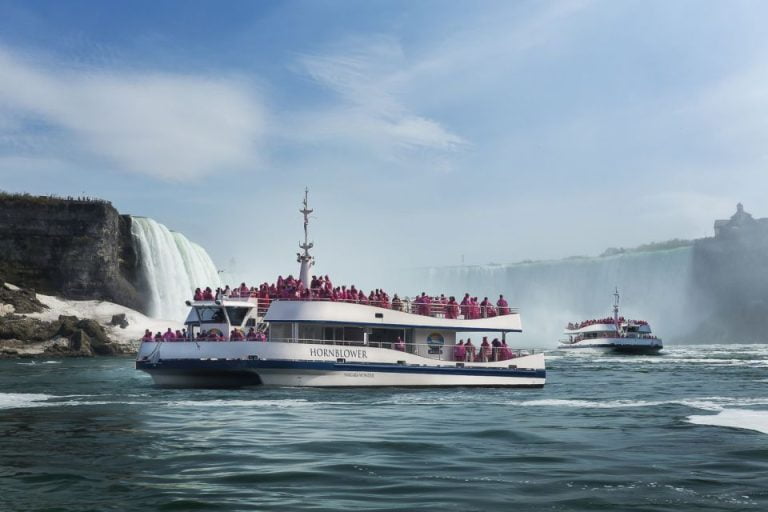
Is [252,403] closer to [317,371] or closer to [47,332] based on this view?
[317,371]

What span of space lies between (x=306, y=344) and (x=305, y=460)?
16064mm

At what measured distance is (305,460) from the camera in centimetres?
1532

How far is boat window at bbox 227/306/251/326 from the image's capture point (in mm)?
33656

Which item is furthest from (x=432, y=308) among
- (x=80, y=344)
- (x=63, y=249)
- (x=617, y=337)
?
(x=617, y=337)

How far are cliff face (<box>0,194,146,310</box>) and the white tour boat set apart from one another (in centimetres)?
5242

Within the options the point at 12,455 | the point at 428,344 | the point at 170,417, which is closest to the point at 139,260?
the point at 428,344

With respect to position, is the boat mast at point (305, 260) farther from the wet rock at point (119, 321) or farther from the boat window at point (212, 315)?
the wet rock at point (119, 321)

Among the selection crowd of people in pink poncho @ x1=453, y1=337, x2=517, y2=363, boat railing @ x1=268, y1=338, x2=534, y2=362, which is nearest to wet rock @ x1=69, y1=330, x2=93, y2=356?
boat railing @ x1=268, y1=338, x2=534, y2=362

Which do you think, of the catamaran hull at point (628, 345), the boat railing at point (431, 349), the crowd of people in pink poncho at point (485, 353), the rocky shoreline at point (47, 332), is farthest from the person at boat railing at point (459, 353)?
the catamaran hull at point (628, 345)

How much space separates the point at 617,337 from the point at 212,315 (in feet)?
212

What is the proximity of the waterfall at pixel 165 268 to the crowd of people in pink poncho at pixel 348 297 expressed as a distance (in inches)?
2153

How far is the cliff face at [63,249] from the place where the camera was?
3231 inches

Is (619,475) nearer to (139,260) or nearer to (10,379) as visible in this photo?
(10,379)

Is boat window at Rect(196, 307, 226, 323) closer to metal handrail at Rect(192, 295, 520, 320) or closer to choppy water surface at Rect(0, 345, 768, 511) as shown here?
metal handrail at Rect(192, 295, 520, 320)
